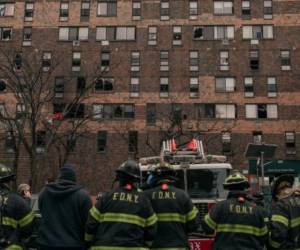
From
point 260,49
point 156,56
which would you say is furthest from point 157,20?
point 260,49

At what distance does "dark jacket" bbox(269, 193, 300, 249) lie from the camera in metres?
5.55

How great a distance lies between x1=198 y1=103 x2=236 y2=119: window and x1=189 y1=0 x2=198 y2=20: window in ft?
25.9

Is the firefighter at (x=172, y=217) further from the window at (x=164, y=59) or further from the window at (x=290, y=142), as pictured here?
the window at (x=164, y=59)

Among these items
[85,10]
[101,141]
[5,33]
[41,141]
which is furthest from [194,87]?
[5,33]

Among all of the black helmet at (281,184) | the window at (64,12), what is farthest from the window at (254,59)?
the black helmet at (281,184)

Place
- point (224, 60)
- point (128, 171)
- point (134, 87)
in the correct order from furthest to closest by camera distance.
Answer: point (224, 60) → point (134, 87) → point (128, 171)

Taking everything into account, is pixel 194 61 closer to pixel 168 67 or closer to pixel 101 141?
pixel 168 67

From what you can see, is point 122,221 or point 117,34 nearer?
point 122,221

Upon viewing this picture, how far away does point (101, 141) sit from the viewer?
124 feet

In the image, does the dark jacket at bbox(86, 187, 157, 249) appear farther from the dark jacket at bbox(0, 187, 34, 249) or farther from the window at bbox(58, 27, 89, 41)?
the window at bbox(58, 27, 89, 41)

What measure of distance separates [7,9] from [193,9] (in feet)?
53.3

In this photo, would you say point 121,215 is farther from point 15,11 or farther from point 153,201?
point 15,11

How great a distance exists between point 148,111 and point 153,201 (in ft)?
105

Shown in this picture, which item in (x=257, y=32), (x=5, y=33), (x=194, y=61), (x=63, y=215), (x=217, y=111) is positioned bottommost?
(x=63, y=215)
